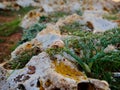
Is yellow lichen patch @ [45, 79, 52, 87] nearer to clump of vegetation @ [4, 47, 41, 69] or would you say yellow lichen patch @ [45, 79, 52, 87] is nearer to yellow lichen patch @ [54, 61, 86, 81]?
yellow lichen patch @ [54, 61, 86, 81]

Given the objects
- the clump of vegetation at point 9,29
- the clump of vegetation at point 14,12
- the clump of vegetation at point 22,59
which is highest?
the clump of vegetation at point 22,59

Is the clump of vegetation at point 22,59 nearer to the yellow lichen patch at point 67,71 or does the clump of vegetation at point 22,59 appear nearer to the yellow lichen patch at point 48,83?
the yellow lichen patch at point 67,71

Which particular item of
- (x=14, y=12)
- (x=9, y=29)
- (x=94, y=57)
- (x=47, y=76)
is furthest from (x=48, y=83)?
(x=14, y=12)

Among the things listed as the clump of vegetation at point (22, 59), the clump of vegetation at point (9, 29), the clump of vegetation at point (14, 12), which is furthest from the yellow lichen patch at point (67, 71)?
the clump of vegetation at point (14, 12)

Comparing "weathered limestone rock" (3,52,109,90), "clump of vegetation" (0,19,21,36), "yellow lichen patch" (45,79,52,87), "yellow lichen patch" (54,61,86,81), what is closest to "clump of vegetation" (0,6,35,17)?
"clump of vegetation" (0,19,21,36)

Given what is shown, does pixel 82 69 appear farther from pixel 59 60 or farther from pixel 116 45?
pixel 116 45

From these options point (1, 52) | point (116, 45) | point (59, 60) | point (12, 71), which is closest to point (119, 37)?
point (116, 45)
